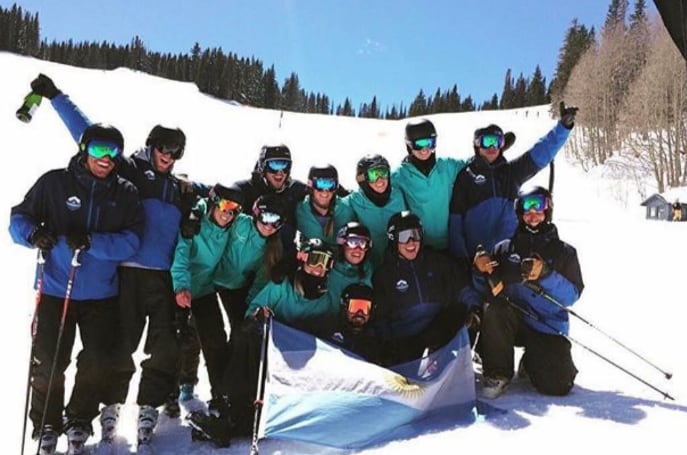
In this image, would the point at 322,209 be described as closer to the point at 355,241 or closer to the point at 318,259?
the point at 355,241

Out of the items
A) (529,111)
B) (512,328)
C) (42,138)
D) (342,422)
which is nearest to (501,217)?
(512,328)

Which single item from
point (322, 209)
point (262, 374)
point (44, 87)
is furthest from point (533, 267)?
point (44, 87)

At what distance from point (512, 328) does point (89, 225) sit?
321 centimetres

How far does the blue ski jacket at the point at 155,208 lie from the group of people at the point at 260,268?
0.01 meters

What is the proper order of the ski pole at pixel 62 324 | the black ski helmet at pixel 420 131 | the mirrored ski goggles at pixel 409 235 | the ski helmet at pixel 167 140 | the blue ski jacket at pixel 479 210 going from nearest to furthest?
the ski pole at pixel 62 324 < the ski helmet at pixel 167 140 < the mirrored ski goggles at pixel 409 235 < the black ski helmet at pixel 420 131 < the blue ski jacket at pixel 479 210

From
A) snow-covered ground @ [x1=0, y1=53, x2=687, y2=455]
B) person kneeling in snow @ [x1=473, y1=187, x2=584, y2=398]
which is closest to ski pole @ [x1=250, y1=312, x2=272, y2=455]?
snow-covered ground @ [x1=0, y1=53, x2=687, y2=455]

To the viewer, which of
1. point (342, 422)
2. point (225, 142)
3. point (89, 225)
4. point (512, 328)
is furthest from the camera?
point (225, 142)

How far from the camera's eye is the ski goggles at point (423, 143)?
15.6 feet

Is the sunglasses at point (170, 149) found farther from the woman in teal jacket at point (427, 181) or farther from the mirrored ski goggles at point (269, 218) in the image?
the woman in teal jacket at point (427, 181)

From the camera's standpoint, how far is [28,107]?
4406 millimetres

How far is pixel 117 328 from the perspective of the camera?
3.97m

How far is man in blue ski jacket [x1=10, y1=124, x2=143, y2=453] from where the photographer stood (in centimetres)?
363

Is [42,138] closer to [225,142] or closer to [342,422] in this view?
[225,142]

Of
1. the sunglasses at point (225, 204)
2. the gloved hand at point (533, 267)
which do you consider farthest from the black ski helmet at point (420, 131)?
the sunglasses at point (225, 204)
